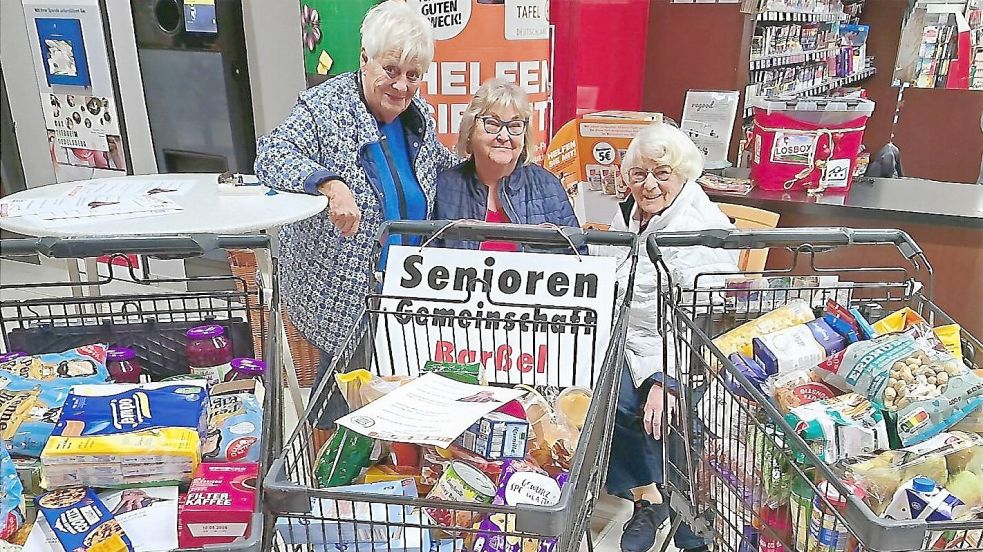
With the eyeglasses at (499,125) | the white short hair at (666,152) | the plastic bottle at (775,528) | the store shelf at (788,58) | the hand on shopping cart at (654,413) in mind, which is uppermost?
the eyeglasses at (499,125)

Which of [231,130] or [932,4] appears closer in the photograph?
[231,130]

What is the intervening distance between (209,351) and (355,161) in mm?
943

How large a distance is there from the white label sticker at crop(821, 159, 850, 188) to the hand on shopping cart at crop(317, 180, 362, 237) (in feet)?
6.72

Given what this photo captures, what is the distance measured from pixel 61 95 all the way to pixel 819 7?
17.1 ft

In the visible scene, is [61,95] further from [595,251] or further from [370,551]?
[370,551]

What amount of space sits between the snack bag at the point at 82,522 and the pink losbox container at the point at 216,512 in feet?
0.25

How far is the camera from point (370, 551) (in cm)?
102

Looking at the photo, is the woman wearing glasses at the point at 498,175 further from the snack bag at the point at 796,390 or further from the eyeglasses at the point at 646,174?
the snack bag at the point at 796,390

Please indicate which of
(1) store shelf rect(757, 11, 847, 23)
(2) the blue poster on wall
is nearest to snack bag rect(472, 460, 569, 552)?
(2) the blue poster on wall

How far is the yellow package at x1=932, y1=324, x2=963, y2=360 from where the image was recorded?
1.41 meters

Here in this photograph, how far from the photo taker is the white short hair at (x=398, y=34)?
2189 millimetres

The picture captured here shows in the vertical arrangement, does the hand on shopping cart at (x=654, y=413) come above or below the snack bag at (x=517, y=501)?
below

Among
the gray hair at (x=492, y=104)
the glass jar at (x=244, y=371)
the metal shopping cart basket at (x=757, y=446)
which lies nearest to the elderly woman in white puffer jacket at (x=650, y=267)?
the gray hair at (x=492, y=104)

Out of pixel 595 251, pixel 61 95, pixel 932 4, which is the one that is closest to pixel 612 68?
pixel 595 251
